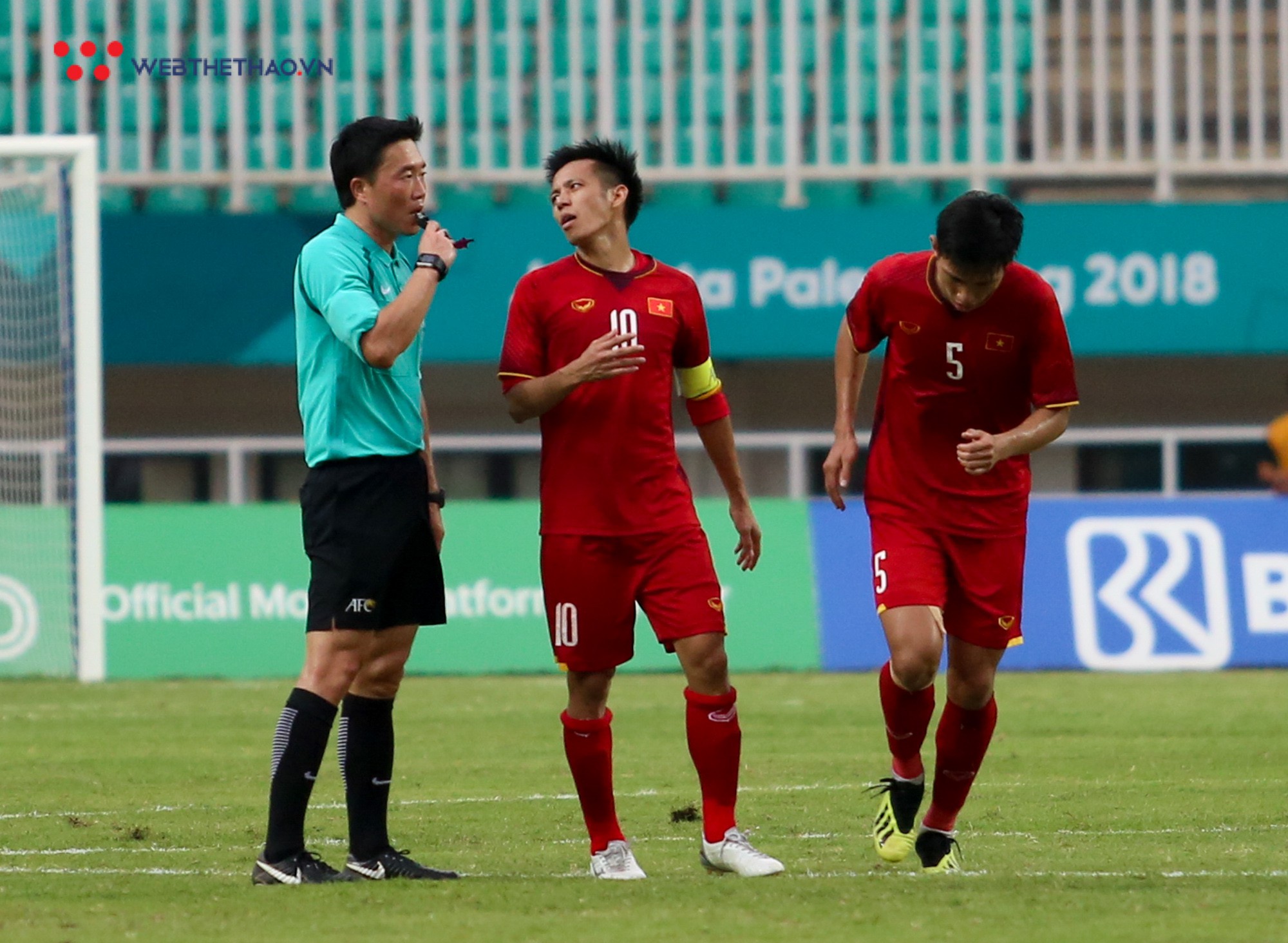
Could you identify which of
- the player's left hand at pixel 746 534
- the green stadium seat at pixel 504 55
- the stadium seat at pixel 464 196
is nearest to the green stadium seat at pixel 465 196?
the stadium seat at pixel 464 196

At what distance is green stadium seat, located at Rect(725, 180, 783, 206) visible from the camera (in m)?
21.9

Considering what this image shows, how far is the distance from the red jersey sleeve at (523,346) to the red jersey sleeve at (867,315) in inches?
38.4

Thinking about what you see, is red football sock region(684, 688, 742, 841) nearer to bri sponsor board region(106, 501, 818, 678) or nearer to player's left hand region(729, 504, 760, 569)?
player's left hand region(729, 504, 760, 569)

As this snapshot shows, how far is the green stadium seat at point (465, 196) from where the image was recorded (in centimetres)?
2144

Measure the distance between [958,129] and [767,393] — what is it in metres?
3.58

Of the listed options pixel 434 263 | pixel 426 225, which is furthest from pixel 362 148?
pixel 434 263

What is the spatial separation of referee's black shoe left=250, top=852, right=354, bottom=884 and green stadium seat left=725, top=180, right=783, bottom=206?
1640cm

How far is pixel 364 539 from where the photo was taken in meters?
6.02

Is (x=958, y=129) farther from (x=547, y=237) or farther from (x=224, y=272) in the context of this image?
(x=224, y=272)

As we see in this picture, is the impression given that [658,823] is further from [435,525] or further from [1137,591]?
[1137,591]

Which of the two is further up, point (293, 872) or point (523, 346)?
point (523, 346)

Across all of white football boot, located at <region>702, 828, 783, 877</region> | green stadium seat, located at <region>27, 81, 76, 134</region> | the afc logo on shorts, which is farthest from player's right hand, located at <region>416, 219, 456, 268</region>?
green stadium seat, located at <region>27, 81, 76, 134</region>

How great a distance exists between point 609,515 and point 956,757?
4.34 ft

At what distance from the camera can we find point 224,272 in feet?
64.2
